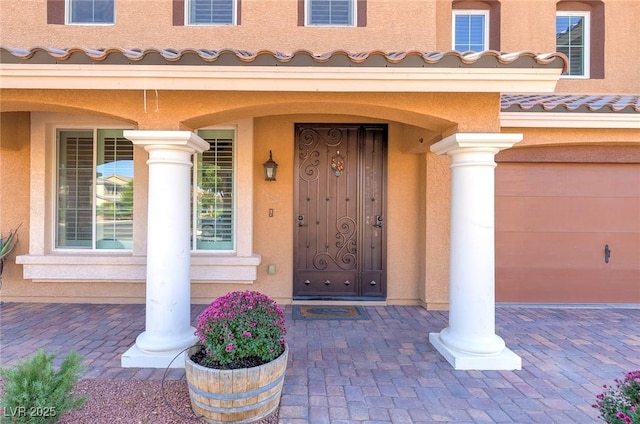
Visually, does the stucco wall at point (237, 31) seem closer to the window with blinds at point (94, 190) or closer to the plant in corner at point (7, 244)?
the window with blinds at point (94, 190)

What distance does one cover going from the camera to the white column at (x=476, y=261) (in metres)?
4.02

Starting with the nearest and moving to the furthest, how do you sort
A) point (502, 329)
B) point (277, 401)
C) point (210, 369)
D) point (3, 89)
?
point (210, 369) < point (277, 401) < point (3, 89) < point (502, 329)

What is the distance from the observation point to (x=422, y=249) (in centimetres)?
629

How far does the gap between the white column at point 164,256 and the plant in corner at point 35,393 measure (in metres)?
1.23

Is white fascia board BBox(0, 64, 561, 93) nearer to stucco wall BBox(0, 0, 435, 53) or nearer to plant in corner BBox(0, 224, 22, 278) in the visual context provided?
stucco wall BBox(0, 0, 435, 53)

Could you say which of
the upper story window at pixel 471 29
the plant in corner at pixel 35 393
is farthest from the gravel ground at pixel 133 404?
the upper story window at pixel 471 29

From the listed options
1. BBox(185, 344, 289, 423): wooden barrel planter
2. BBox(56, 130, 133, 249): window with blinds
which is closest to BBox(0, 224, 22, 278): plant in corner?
BBox(56, 130, 133, 249): window with blinds

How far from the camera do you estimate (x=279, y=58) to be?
11.7 ft

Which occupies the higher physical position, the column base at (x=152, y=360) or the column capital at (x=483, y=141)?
the column capital at (x=483, y=141)

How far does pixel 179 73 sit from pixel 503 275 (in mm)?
6048

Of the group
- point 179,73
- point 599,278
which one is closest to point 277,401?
point 179,73

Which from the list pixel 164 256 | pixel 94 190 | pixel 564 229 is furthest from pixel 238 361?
pixel 564 229

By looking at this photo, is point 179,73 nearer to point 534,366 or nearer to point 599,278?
point 534,366

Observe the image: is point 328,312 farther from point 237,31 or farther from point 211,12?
point 211,12
